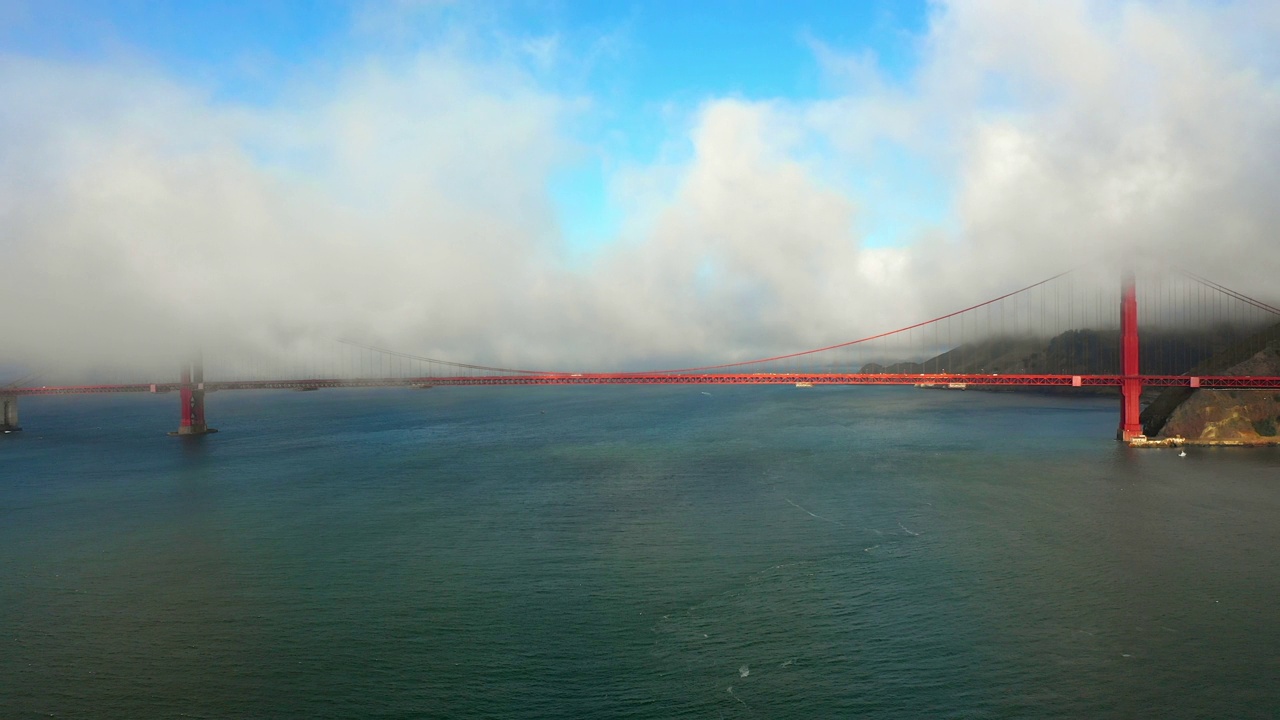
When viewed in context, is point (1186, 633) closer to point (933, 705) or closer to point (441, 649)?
point (933, 705)

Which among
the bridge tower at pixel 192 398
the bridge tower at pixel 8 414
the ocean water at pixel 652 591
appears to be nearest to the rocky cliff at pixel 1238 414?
the ocean water at pixel 652 591

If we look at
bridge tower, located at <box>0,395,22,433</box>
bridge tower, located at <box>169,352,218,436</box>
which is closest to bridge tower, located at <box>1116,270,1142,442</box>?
bridge tower, located at <box>169,352,218,436</box>

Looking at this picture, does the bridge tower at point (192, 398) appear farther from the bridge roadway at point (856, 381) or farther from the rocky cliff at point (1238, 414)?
the rocky cliff at point (1238, 414)

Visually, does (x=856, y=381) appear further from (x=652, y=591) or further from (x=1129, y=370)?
(x=652, y=591)

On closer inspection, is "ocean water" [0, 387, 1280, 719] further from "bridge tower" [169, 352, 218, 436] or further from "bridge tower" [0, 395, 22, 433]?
"bridge tower" [0, 395, 22, 433]

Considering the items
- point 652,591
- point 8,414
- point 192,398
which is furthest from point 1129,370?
point 8,414

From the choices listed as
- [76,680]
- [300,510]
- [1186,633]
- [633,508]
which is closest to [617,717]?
[76,680]

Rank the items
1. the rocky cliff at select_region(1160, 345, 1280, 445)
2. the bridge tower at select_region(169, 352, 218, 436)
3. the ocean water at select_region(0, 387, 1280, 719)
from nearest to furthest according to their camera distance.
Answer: the ocean water at select_region(0, 387, 1280, 719)
the rocky cliff at select_region(1160, 345, 1280, 445)
the bridge tower at select_region(169, 352, 218, 436)
